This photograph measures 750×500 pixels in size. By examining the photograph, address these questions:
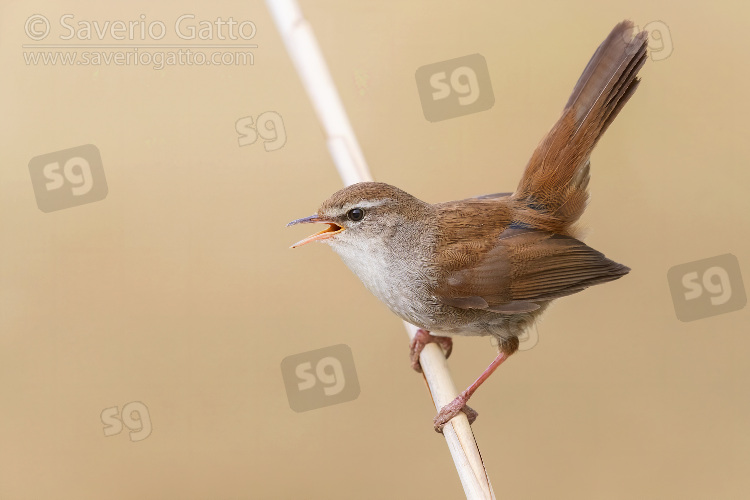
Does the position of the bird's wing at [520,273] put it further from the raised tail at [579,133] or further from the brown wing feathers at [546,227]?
the raised tail at [579,133]

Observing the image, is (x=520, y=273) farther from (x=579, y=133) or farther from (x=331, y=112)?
(x=331, y=112)

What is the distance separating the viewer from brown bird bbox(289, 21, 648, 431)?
2.61 m

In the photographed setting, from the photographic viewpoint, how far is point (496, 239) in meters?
2.80

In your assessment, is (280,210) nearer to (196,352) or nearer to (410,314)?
(196,352)

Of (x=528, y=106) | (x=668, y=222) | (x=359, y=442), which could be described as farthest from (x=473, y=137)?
(x=359, y=442)

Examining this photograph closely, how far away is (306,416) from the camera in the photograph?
4.05 meters

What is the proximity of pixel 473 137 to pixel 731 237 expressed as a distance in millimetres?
1541

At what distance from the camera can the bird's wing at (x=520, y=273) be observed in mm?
2713

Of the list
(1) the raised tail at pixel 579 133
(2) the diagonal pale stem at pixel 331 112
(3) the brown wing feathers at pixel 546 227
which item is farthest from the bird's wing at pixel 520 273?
(2) the diagonal pale stem at pixel 331 112

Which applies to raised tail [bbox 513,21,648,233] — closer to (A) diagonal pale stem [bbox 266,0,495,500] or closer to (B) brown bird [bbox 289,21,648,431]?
(B) brown bird [bbox 289,21,648,431]

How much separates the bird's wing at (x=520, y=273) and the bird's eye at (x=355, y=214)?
34 centimetres

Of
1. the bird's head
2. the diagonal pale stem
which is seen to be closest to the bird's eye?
the bird's head

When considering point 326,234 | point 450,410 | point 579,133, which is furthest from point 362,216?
point 579,133

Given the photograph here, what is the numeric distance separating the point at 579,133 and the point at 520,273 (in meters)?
0.57
